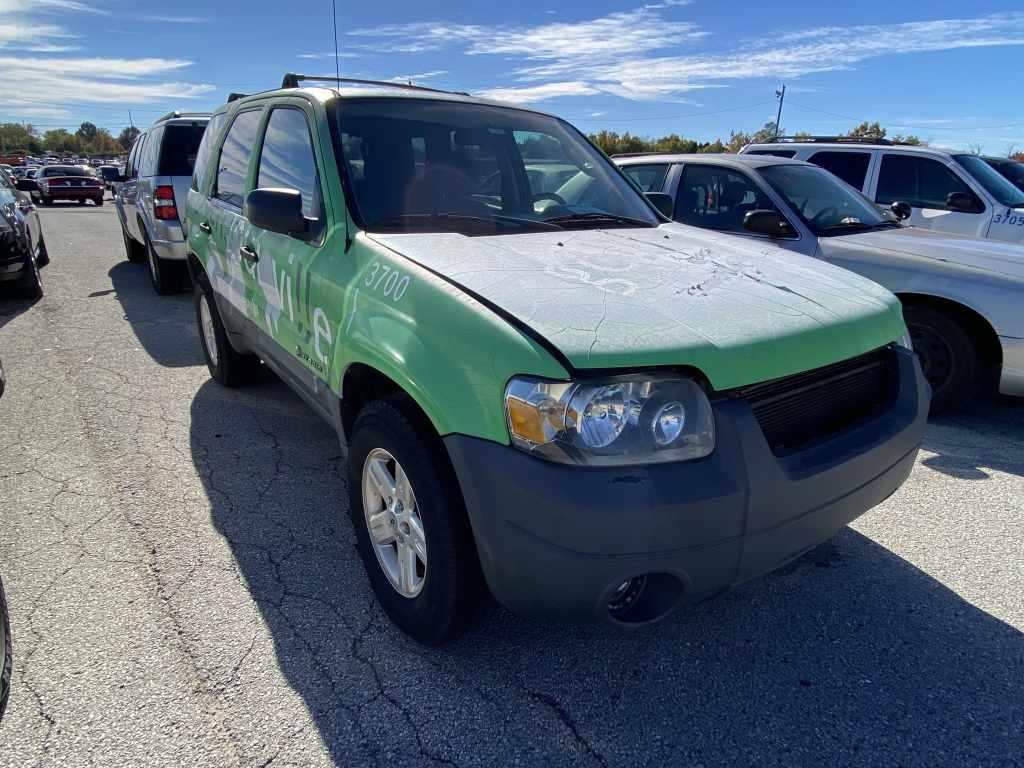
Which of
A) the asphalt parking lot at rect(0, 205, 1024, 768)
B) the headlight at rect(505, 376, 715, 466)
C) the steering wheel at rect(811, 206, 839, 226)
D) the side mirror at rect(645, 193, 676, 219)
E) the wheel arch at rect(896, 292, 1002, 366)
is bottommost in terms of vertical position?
the asphalt parking lot at rect(0, 205, 1024, 768)

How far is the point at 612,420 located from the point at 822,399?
86cm

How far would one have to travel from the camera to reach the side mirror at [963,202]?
6895 mm

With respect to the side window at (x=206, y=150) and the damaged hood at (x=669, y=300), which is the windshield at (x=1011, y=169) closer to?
the damaged hood at (x=669, y=300)

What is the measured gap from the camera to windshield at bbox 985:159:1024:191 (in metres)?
9.05

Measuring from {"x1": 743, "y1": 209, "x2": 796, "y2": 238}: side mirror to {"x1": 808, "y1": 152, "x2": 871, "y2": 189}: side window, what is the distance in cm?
292

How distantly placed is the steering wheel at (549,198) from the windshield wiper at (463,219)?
0.31 m

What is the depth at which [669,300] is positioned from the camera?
2.07 m

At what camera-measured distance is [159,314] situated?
719 cm

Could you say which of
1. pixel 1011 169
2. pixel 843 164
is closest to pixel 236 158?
pixel 843 164

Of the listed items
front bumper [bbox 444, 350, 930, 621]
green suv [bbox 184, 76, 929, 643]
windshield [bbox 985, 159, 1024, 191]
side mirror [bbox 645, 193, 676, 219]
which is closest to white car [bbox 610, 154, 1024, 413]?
side mirror [bbox 645, 193, 676, 219]

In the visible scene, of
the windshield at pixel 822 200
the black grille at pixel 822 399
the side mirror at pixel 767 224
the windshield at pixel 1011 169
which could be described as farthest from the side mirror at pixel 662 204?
the windshield at pixel 1011 169

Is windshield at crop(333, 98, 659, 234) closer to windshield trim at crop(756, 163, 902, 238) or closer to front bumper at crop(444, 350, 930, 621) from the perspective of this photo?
front bumper at crop(444, 350, 930, 621)

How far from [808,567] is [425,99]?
8.84 ft

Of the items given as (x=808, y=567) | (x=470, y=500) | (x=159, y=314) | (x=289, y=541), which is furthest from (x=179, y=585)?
(x=159, y=314)
